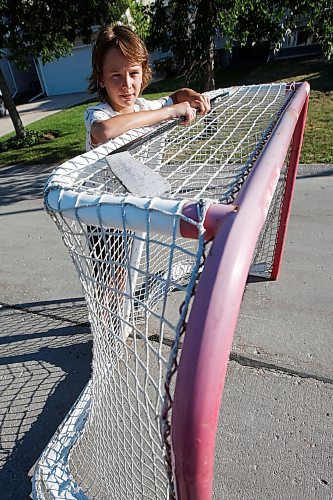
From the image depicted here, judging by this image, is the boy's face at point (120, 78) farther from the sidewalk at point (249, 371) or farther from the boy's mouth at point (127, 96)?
the sidewalk at point (249, 371)

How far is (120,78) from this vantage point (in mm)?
1919

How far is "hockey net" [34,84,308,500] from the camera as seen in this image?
922mm

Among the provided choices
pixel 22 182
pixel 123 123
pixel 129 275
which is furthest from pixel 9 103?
pixel 129 275

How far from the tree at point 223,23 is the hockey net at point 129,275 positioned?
3.60m

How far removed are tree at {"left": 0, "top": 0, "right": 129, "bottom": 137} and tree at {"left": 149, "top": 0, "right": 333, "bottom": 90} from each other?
76 centimetres

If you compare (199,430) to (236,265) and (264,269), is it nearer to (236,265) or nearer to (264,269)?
(236,265)

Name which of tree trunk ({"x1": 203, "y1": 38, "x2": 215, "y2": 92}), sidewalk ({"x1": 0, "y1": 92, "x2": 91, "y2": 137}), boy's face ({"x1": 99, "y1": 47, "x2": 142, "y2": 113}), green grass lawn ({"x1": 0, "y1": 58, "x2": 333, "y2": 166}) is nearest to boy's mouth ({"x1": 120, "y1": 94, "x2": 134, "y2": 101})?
boy's face ({"x1": 99, "y1": 47, "x2": 142, "y2": 113})

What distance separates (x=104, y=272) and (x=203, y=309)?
975 millimetres

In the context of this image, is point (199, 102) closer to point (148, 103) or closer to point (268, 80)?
point (148, 103)

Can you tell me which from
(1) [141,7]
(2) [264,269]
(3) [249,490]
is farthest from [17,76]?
(3) [249,490]

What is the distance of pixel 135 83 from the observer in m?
1.98

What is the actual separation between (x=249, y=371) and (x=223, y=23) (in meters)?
4.98

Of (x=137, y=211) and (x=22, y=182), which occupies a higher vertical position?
(x=137, y=211)

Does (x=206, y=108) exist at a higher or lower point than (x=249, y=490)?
higher
